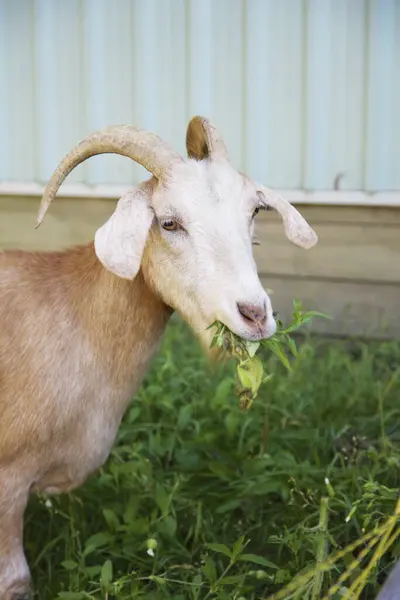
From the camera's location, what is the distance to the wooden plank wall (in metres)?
5.12

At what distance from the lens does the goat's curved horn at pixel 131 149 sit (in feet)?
8.75

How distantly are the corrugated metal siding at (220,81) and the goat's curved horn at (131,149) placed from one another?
2.58 meters

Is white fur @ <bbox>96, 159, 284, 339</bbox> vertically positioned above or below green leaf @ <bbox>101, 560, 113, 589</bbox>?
above

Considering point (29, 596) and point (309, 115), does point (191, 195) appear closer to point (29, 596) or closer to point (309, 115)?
point (29, 596)

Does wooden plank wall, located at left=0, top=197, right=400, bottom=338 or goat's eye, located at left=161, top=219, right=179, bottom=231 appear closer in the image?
goat's eye, located at left=161, top=219, right=179, bottom=231

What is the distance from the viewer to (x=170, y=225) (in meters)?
2.62

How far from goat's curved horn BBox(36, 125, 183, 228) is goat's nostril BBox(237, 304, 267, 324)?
0.50 meters

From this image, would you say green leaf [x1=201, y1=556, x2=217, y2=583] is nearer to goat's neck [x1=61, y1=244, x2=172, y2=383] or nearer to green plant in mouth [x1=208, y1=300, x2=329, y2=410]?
green plant in mouth [x1=208, y1=300, x2=329, y2=410]

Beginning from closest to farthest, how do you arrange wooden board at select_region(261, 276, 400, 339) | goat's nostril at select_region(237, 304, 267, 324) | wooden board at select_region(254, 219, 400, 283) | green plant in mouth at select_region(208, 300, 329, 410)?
goat's nostril at select_region(237, 304, 267, 324) < green plant in mouth at select_region(208, 300, 329, 410) < wooden board at select_region(254, 219, 400, 283) < wooden board at select_region(261, 276, 400, 339)

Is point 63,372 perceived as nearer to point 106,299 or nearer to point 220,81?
point 106,299

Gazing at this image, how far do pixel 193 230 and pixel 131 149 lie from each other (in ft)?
1.16

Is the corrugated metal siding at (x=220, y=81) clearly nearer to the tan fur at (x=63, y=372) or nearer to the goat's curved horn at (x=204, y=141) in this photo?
the goat's curved horn at (x=204, y=141)

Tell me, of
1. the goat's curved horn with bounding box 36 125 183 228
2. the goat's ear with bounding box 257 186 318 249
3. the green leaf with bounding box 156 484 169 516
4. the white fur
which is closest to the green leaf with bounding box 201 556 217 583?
the green leaf with bounding box 156 484 169 516

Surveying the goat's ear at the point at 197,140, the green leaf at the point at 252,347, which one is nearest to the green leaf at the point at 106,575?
the green leaf at the point at 252,347
